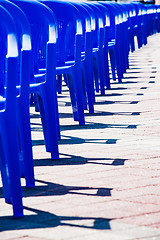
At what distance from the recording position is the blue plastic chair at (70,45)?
6.11 metres

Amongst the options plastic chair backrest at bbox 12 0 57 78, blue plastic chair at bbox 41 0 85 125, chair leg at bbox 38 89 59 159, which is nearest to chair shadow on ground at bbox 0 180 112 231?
chair leg at bbox 38 89 59 159

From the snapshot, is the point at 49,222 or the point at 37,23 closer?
the point at 49,222

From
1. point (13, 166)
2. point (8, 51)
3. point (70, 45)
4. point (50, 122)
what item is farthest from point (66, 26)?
point (13, 166)

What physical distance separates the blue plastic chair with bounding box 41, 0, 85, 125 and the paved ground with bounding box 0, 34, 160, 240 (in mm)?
333

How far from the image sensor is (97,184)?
4023 millimetres

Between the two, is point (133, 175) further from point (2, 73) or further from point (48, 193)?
point (2, 73)

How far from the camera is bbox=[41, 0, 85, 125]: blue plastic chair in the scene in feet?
20.0

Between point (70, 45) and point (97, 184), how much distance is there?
255cm

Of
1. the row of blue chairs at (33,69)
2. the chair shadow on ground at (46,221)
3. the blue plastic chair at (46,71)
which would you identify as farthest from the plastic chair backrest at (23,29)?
the chair shadow on ground at (46,221)

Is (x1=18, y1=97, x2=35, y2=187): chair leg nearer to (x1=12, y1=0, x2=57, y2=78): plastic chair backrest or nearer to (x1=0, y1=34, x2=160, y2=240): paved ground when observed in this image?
(x1=0, y1=34, x2=160, y2=240): paved ground

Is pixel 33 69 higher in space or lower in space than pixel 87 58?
higher

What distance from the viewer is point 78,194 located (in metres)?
3.80

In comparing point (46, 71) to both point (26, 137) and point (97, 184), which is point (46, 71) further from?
point (97, 184)

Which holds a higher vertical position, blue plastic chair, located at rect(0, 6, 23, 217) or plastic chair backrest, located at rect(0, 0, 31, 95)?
plastic chair backrest, located at rect(0, 0, 31, 95)
